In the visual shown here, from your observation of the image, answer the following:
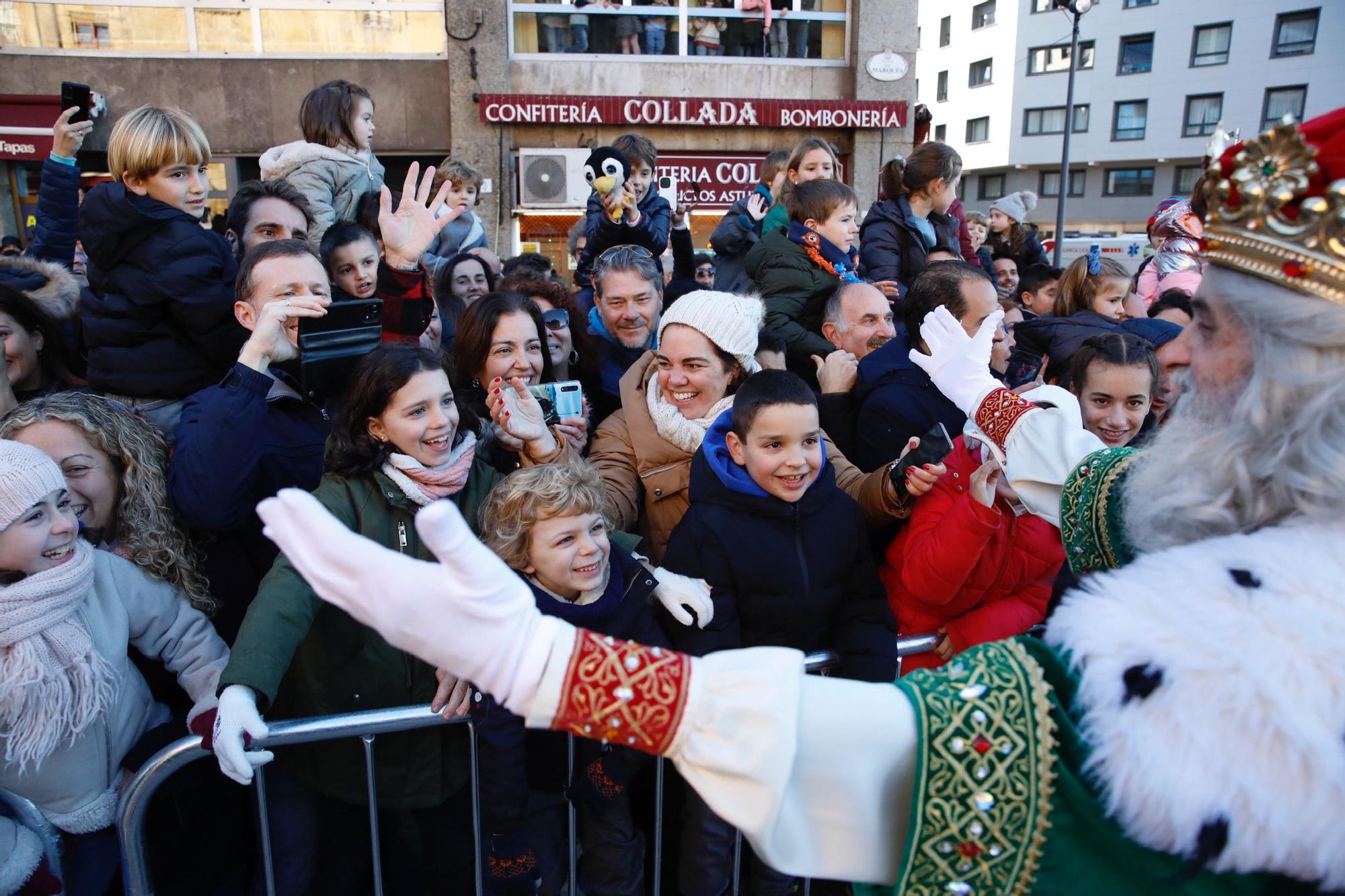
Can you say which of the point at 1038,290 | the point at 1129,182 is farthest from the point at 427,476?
the point at 1129,182

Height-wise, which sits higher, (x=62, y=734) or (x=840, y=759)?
(x=840, y=759)

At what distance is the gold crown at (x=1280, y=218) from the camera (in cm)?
104

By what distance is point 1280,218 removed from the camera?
1.09 m

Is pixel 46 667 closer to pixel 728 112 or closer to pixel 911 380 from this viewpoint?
pixel 911 380

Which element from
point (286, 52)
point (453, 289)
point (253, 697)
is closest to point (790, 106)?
point (286, 52)

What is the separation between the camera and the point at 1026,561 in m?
2.69

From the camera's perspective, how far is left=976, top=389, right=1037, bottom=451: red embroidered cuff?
2166 mm

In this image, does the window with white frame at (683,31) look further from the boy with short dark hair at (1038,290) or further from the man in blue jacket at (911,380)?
the man in blue jacket at (911,380)

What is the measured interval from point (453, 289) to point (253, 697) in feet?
9.24

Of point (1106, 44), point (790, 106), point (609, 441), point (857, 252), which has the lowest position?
point (609, 441)

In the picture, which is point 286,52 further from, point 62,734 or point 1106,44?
point 1106,44

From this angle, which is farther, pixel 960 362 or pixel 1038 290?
pixel 1038 290

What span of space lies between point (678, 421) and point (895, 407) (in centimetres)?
82

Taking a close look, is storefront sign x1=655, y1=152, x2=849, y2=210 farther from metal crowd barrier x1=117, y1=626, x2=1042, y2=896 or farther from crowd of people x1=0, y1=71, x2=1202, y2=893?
metal crowd barrier x1=117, y1=626, x2=1042, y2=896
